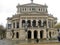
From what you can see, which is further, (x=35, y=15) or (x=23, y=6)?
(x=23, y=6)

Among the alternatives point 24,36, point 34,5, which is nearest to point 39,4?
point 34,5

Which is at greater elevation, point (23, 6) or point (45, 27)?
point (23, 6)

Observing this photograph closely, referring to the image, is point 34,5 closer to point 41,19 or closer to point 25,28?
point 41,19

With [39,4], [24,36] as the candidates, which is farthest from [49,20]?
[24,36]

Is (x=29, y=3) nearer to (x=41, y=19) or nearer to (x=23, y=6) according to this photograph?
(x=23, y=6)

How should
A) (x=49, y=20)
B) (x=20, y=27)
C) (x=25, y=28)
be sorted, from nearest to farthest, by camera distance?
(x=25, y=28), (x=20, y=27), (x=49, y=20)

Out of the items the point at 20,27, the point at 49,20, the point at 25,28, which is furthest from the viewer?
the point at 49,20

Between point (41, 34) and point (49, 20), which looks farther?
point (49, 20)

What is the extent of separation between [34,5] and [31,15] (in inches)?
547

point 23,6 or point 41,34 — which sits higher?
point 23,6

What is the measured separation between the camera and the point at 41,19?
103 m

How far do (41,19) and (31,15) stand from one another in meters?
4.85

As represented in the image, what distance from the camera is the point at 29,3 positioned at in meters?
116

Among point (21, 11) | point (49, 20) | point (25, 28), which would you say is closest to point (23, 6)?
point (21, 11)
